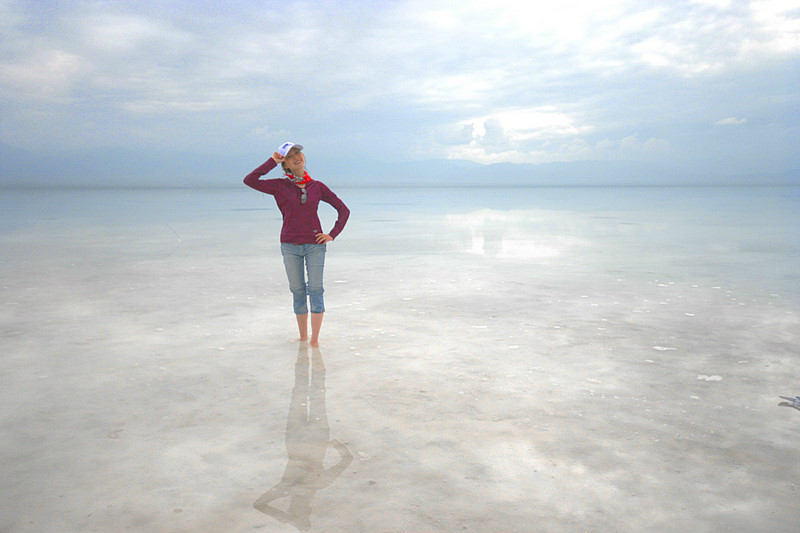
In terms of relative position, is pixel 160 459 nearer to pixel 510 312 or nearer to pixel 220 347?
pixel 220 347

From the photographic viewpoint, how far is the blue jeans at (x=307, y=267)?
6238 mm

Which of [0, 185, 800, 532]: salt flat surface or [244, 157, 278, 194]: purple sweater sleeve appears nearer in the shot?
[0, 185, 800, 532]: salt flat surface

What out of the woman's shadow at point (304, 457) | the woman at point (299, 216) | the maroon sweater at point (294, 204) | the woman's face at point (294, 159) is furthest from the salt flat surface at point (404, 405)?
the woman's face at point (294, 159)

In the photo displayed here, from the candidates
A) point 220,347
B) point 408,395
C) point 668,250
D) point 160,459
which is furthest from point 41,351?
point 668,250

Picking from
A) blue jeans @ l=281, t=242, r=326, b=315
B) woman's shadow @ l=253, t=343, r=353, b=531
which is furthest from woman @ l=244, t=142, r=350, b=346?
woman's shadow @ l=253, t=343, r=353, b=531

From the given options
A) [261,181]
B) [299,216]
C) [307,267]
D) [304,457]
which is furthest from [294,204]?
[304,457]

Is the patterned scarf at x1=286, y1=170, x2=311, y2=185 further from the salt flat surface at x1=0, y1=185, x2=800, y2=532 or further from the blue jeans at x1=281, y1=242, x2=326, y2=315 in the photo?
the salt flat surface at x1=0, y1=185, x2=800, y2=532

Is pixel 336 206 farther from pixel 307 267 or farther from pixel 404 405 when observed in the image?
pixel 404 405

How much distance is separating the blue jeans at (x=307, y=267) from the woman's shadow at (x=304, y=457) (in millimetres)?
1155

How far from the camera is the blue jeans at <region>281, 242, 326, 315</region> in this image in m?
6.24

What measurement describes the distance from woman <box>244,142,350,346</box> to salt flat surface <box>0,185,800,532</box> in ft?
2.29

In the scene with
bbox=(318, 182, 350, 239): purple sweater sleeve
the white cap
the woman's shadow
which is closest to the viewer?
the woman's shadow

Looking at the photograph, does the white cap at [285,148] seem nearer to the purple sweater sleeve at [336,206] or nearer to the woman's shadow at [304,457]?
the purple sweater sleeve at [336,206]

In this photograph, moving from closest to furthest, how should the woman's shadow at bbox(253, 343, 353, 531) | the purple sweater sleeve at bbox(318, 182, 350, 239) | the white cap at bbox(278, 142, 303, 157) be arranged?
the woman's shadow at bbox(253, 343, 353, 531)
the white cap at bbox(278, 142, 303, 157)
the purple sweater sleeve at bbox(318, 182, 350, 239)
